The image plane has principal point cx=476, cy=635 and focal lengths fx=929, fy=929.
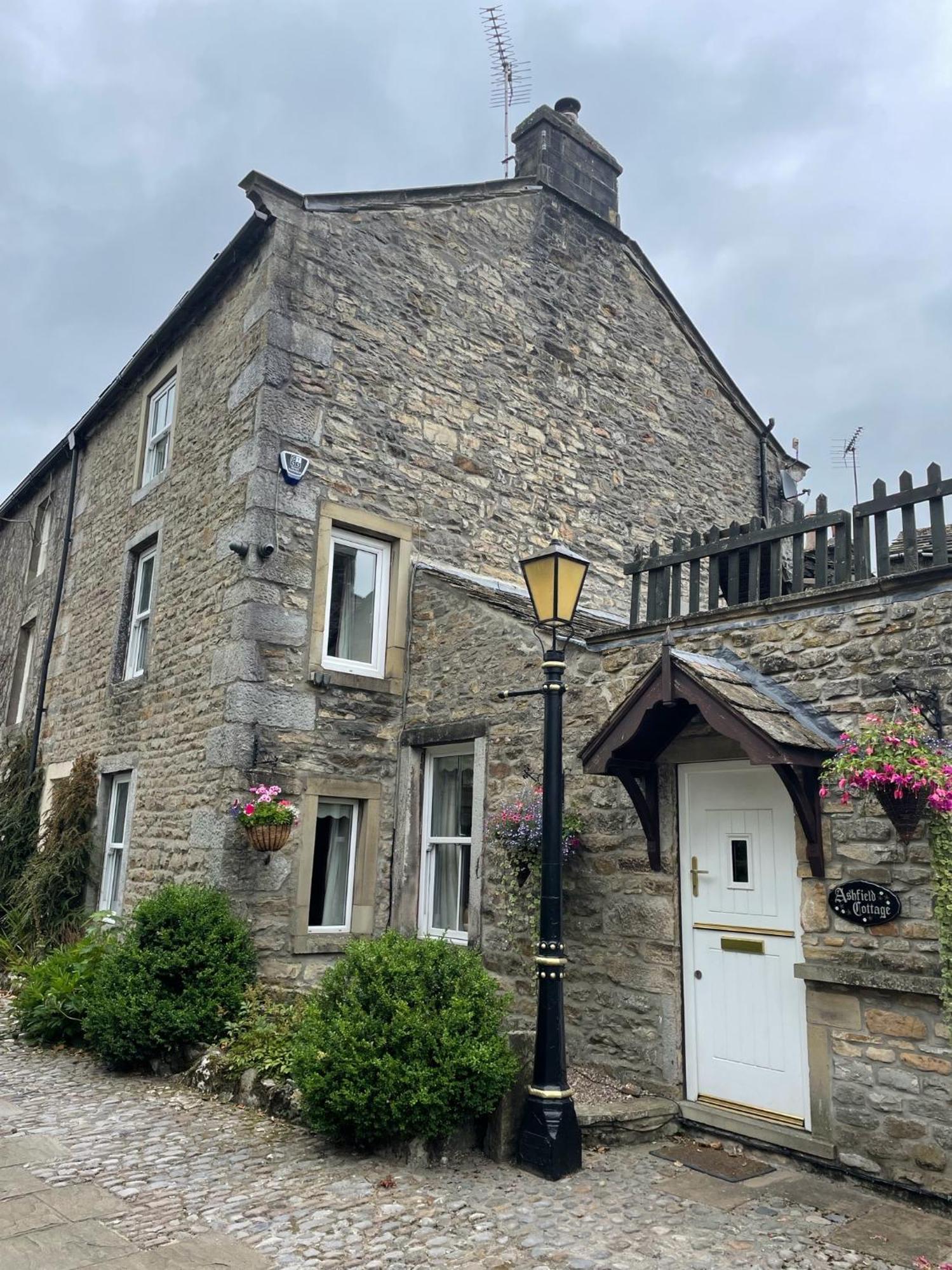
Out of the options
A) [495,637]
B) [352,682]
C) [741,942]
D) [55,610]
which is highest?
[55,610]

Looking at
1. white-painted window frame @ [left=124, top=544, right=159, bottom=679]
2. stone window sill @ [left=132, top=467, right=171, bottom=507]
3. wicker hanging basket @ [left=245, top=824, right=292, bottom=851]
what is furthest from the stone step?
stone window sill @ [left=132, top=467, right=171, bottom=507]

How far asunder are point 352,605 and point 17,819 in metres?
6.38

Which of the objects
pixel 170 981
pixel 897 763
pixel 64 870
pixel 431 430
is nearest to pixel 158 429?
pixel 431 430

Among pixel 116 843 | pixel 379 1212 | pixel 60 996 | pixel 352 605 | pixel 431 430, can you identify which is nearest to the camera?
pixel 379 1212

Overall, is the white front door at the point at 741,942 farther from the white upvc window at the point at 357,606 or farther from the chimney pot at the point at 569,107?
the chimney pot at the point at 569,107

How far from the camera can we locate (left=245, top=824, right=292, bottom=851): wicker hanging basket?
7691 millimetres

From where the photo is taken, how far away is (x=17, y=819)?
12289 mm

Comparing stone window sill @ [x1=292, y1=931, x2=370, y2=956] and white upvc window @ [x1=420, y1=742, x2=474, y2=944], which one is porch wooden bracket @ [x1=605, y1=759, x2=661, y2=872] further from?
stone window sill @ [x1=292, y1=931, x2=370, y2=956]

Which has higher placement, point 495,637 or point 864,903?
point 495,637

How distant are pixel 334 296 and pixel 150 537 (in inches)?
139

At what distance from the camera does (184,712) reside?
9.00 m

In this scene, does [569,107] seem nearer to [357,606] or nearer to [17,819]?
[357,606]

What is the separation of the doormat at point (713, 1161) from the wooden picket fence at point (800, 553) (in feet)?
10.9

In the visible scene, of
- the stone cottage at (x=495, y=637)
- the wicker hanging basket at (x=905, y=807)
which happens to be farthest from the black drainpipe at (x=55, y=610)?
the wicker hanging basket at (x=905, y=807)
